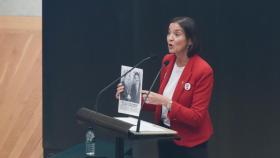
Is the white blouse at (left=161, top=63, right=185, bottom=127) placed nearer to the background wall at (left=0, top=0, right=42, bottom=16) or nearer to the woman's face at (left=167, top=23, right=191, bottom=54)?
the woman's face at (left=167, top=23, right=191, bottom=54)

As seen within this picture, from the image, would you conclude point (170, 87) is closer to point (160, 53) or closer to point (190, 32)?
point (190, 32)

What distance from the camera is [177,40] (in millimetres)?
2420

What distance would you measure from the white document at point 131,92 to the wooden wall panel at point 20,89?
6.83 feet

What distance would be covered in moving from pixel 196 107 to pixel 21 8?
258 cm

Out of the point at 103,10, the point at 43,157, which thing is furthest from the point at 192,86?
the point at 43,157

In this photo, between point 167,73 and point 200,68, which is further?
point 167,73

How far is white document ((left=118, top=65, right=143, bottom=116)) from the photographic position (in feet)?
7.38

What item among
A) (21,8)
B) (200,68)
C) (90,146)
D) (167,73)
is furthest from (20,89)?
(200,68)

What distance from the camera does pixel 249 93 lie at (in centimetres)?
373

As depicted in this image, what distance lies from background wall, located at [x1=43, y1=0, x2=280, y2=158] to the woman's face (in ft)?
4.40

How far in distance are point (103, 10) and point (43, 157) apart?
4.98 feet

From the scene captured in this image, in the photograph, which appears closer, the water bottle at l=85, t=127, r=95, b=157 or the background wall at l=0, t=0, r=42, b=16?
the water bottle at l=85, t=127, r=95, b=157

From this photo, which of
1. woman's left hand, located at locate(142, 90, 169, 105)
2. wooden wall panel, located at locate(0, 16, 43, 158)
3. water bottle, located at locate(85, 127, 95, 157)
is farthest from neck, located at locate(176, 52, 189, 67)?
wooden wall panel, located at locate(0, 16, 43, 158)

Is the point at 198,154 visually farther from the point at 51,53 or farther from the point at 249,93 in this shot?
the point at 51,53
